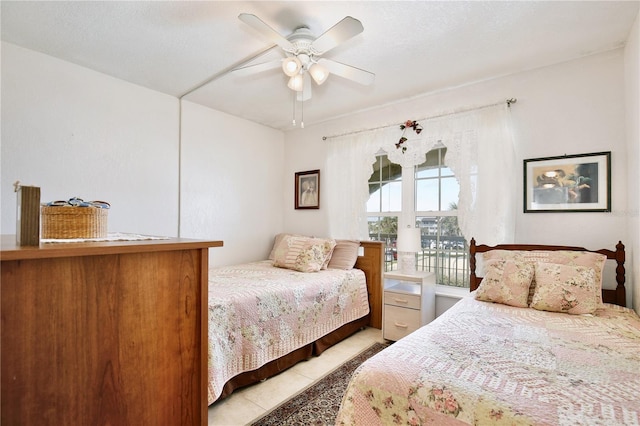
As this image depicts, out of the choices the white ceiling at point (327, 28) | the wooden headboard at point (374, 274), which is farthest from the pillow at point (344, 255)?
Answer: the white ceiling at point (327, 28)

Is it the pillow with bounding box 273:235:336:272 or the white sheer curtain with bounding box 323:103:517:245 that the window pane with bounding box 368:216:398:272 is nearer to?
the white sheer curtain with bounding box 323:103:517:245

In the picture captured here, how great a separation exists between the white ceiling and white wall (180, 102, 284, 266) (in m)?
0.65

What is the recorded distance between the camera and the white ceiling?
6.26 ft

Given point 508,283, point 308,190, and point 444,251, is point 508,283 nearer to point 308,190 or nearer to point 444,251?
point 444,251

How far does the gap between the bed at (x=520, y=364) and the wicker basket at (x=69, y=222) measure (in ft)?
3.65

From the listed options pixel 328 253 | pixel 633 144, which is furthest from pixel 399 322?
pixel 633 144

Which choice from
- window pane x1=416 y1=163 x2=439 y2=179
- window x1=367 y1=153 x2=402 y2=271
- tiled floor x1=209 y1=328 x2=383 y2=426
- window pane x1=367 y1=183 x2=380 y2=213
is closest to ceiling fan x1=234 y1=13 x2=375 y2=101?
window pane x1=416 y1=163 x2=439 y2=179

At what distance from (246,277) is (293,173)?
6.23 ft

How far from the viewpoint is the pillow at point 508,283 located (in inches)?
82.1

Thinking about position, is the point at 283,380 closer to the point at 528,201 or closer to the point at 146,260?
the point at 146,260

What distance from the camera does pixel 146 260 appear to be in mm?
895

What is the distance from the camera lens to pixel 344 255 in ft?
11.4

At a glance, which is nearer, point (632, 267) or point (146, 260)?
point (146, 260)

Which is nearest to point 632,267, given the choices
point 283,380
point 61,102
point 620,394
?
point 620,394
